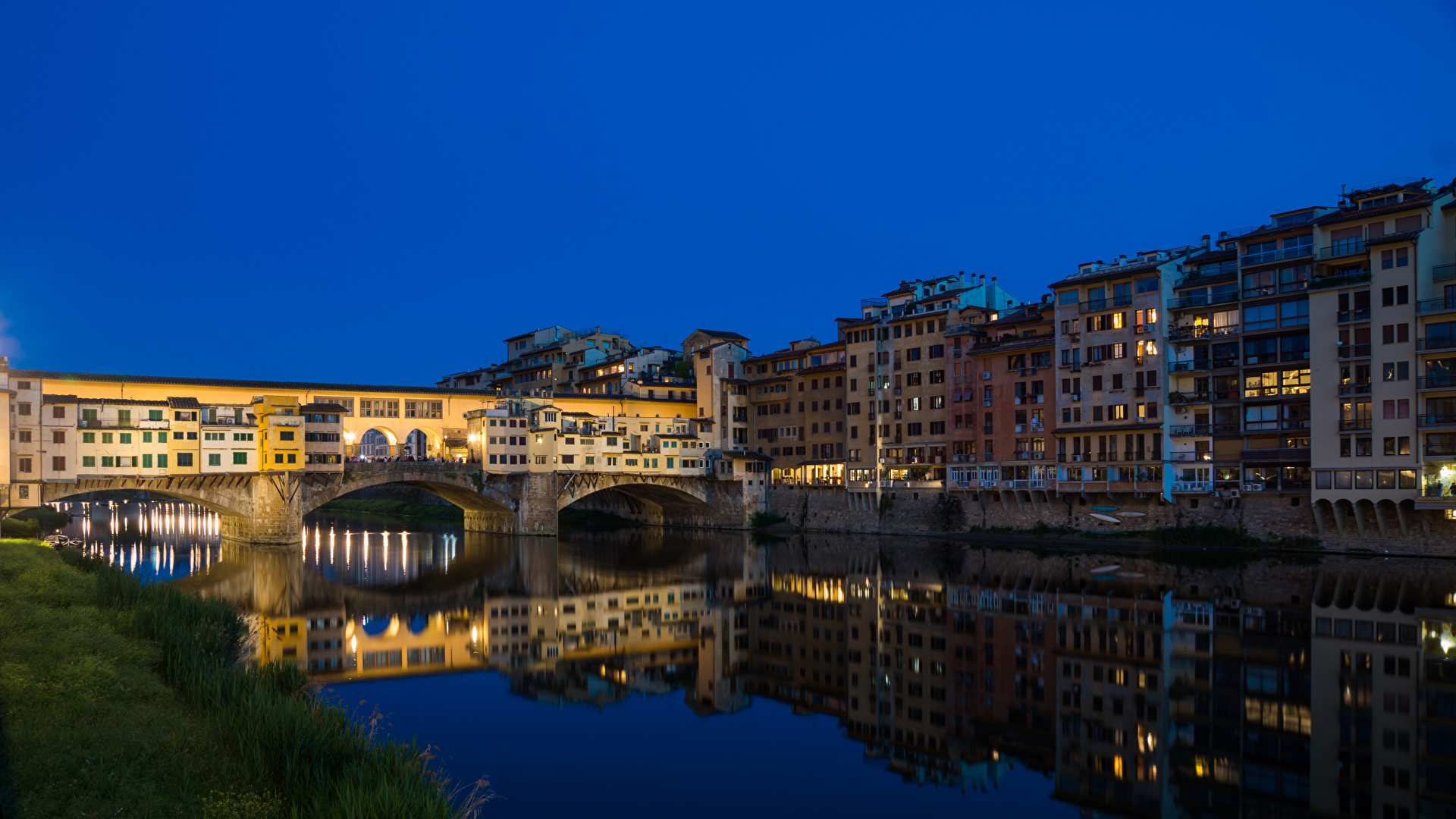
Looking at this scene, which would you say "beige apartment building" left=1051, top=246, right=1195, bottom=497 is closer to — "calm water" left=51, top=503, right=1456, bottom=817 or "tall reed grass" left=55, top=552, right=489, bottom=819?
"calm water" left=51, top=503, right=1456, bottom=817

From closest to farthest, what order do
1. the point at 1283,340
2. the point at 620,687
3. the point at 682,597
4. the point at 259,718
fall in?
the point at 259,718, the point at 620,687, the point at 682,597, the point at 1283,340

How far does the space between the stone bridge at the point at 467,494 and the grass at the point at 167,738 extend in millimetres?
44944

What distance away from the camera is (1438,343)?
156 ft

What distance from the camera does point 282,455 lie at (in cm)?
6456

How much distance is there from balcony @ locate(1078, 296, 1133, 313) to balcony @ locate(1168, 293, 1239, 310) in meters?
2.53

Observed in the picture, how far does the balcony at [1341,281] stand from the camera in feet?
164

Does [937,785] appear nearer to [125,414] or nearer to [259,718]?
[259,718]

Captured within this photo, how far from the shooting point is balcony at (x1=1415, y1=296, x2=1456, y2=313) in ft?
155

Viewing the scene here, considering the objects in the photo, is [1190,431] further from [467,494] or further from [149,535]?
[149,535]

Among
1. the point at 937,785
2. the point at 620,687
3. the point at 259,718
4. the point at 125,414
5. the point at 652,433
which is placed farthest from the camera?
the point at 652,433

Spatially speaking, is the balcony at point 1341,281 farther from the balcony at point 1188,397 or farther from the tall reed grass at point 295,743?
the tall reed grass at point 295,743

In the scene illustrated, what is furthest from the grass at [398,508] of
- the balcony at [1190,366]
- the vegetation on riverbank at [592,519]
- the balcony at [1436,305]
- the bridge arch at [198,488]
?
the balcony at [1436,305]

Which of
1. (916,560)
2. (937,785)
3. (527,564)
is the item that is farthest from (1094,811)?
(527,564)

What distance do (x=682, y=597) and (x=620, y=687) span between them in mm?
16087
